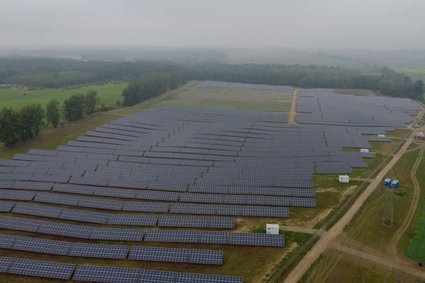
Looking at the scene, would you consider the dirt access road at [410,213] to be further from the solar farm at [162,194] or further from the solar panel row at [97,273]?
the solar panel row at [97,273]

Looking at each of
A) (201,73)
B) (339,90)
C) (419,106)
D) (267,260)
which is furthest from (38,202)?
(201,73)

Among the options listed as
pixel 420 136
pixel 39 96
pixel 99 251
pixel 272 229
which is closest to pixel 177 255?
pixel 99 251

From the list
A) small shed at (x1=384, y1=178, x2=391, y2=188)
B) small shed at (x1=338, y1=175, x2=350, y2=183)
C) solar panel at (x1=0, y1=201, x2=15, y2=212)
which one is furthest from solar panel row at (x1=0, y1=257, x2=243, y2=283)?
small shed at (x1=384, y1=178, x2=391, y2=188)

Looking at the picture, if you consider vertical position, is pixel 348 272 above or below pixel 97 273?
below

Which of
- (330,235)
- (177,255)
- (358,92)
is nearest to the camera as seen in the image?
(177,255)

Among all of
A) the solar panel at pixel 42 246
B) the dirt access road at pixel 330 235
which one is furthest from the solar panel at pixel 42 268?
the dirt access road at pixel 330 235

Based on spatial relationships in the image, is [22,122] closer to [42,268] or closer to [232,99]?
[42,268]

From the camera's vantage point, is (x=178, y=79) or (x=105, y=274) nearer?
(x=105, y=274)

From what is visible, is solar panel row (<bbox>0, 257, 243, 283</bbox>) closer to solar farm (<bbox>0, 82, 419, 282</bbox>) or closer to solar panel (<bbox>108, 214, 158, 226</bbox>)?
solar farm (<bbox>0, 82, 419, 282</bbox>)
